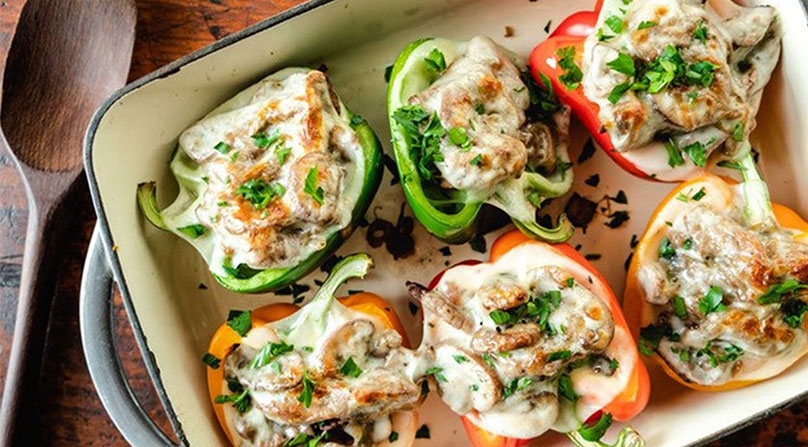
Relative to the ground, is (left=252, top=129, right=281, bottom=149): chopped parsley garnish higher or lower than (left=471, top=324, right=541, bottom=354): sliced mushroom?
higher

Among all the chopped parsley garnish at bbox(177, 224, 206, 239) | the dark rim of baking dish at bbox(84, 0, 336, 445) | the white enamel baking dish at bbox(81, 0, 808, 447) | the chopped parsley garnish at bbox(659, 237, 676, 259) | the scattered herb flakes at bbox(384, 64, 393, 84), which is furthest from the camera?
the scattered herb flakes at bbox(384, 64, 393, 84)

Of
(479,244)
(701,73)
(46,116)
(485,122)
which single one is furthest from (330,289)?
(701,73)

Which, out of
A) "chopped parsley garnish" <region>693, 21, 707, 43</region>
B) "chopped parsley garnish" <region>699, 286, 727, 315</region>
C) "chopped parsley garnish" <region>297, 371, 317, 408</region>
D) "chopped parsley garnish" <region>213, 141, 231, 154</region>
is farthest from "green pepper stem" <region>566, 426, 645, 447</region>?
"chopped parsley garnish" <region>213, 141, 231, 154</region>

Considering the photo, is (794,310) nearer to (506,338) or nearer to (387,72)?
(506,338)

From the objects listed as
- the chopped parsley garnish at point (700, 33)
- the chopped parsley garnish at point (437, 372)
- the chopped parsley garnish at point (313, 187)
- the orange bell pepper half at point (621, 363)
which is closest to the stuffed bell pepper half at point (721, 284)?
the orange bell pepper half at point (621, 363)

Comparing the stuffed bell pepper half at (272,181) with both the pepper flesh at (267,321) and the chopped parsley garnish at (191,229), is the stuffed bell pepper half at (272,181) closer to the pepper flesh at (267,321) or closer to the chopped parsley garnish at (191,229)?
the chopped parsley garnish at (191,229)

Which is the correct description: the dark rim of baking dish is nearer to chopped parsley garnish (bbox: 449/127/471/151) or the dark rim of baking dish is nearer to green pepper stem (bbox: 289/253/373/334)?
green pepper stem (bbox: 289/253/373/334)

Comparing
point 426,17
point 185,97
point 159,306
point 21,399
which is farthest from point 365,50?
point 21,399
